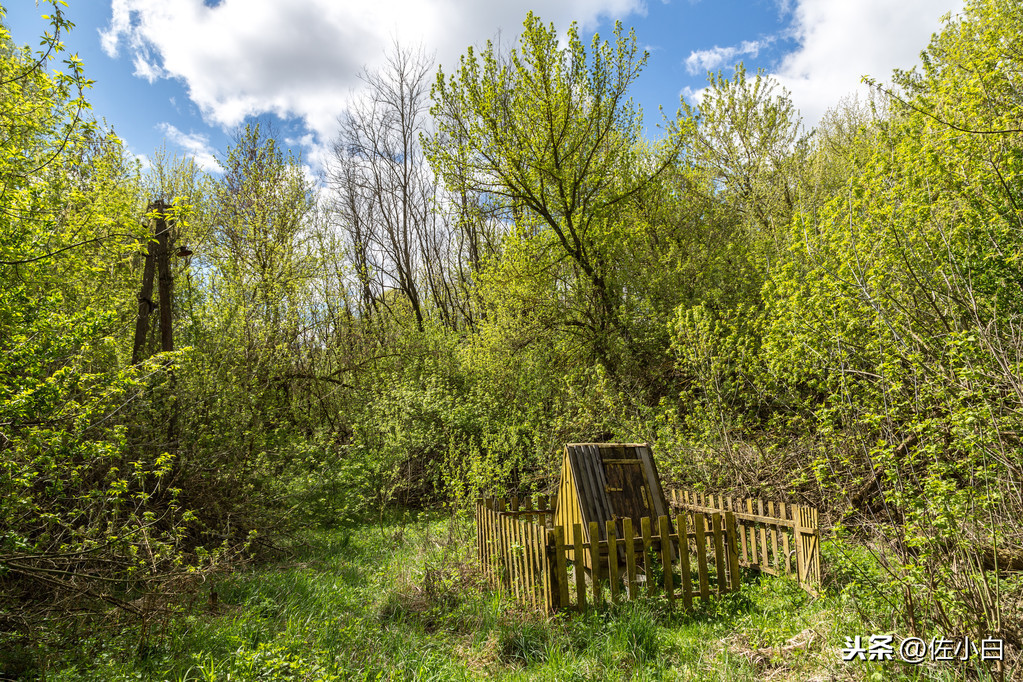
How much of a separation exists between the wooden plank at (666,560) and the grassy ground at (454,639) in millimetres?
119

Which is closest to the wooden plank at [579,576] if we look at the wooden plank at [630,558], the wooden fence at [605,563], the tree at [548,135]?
the wooden fence at [605,563]

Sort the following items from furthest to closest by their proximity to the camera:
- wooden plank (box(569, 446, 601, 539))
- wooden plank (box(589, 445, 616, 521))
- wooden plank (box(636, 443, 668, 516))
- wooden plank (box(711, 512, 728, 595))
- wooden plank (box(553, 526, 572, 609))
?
1. wooden plank (box(636, 443, 668, 516))
2. wooden plank (box(589, 445, 616, 521))
3. wooden plank (box(569, 446, 601, 539))
4. wooden plank (box(711, 512, 728, 595))
5. wooden plank (box(553, 526, 572, 609))

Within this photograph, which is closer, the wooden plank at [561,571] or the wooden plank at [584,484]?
the wooden plank at [561,571]

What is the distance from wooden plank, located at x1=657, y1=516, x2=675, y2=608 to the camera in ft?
16.5

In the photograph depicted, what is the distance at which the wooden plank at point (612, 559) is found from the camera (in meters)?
4.95

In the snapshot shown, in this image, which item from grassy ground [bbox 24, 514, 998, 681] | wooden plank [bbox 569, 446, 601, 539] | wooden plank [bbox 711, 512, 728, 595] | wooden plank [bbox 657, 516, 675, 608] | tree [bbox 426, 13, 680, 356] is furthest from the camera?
tree [bbox 426, 13, 680, 356]

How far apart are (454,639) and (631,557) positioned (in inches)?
66.0

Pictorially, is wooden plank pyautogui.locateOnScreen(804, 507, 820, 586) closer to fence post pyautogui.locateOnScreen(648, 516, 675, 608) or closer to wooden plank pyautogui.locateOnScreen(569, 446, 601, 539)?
fence post pyautogui.locateOnScreen(648, 516, 675, 608)

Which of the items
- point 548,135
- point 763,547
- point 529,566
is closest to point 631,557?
point 529,566

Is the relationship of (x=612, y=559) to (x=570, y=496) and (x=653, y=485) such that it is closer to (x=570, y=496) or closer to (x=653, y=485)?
(x=570, y=496)

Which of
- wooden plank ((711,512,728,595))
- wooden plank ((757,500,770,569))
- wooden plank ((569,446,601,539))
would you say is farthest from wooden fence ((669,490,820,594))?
wooden plank ((569,446,601,539))

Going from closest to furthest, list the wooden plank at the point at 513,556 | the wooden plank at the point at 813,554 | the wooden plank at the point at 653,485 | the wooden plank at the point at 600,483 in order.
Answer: the wooden plank at the point at 813,554 < the wooden plank at the point at 513,556 < the wooden plank at the point at 600,483 < the wooden plank at the point at 653,485

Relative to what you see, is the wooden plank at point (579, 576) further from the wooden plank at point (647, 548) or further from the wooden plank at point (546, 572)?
the wooden plank at point (647, 548)

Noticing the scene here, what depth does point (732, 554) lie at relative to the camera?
5.43 m
